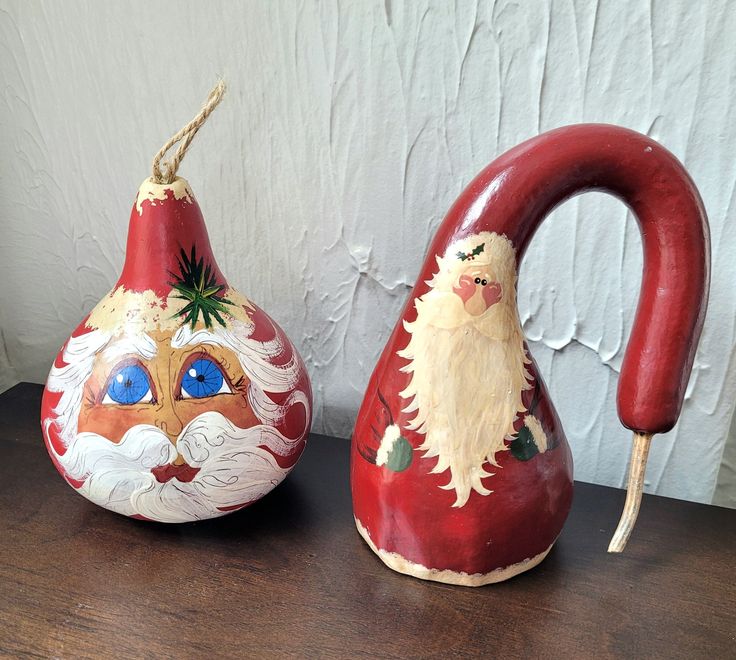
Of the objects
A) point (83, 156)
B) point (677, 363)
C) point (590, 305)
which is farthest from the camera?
point (83, 156)

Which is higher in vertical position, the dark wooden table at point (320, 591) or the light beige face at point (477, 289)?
the light beige face at point (477, 289)

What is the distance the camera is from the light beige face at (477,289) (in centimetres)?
43

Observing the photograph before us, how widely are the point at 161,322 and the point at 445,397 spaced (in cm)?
21

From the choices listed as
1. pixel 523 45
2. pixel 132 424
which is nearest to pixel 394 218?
pixel 523 45

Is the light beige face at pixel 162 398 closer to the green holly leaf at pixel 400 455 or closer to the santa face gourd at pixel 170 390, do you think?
the santa face gourd at pixel 170 390

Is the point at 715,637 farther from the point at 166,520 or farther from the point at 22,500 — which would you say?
the point at 22,500

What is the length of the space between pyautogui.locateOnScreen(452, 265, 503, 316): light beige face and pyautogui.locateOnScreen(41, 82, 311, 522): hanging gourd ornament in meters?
0.16

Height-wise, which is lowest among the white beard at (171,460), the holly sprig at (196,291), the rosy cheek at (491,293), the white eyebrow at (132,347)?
the white beard at (171,460)

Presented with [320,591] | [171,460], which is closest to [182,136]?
[171,460]

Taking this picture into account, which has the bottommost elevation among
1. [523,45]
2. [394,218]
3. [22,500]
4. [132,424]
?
[22,500]

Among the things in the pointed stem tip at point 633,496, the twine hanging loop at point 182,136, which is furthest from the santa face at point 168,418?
the pointed stem tip at point 633,496

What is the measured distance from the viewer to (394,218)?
0.59 meters

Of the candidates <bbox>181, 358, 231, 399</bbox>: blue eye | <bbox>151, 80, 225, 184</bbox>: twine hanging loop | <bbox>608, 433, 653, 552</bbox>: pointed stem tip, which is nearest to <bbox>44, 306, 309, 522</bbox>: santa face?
<bbox>181, 358, 231, 399</bbox>: blue eye

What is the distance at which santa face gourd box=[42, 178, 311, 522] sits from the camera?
0.47 meters
